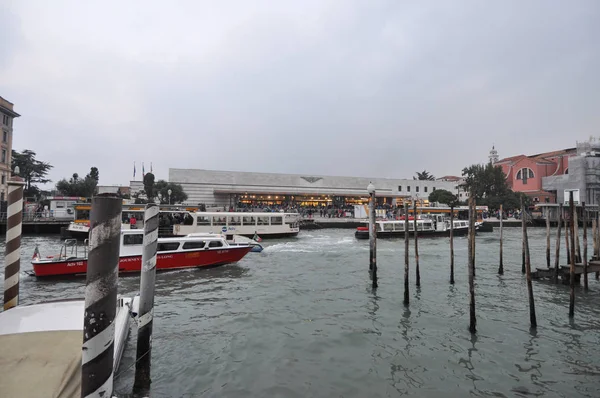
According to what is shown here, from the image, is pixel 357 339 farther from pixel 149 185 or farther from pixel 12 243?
pixel 149 185

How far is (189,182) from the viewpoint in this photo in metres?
54.6

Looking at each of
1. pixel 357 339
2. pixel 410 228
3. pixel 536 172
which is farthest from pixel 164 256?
pixel 536 172

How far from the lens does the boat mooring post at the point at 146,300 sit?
527cm

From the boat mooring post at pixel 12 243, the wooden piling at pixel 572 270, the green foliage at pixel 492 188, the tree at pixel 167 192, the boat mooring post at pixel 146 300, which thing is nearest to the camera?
the boat mooring post at pixel 146 300

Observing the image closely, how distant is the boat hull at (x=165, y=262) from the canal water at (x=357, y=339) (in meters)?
0.50

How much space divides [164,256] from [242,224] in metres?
15.9

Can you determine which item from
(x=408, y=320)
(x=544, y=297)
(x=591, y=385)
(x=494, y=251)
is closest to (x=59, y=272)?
(x=408, y=320)

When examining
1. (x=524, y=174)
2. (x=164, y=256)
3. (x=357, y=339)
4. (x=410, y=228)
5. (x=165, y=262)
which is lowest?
(x=357, y=339)

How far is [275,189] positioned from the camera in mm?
56781

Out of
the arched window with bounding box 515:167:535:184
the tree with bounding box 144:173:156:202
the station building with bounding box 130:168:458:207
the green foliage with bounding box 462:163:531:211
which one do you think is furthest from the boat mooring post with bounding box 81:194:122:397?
the arched window with bounding box 515:167:535:184

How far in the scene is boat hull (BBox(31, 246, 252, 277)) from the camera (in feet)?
42.4

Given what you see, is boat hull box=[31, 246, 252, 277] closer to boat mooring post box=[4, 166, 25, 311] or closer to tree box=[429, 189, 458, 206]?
boat mooring post box=[4, 166, 25, 311]

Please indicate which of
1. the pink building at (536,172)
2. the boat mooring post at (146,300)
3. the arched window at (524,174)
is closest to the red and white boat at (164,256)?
the boat mooring post at (146,300)

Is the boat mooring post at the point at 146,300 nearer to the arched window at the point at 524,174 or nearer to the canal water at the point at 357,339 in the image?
the canal water at the point at 357,339
